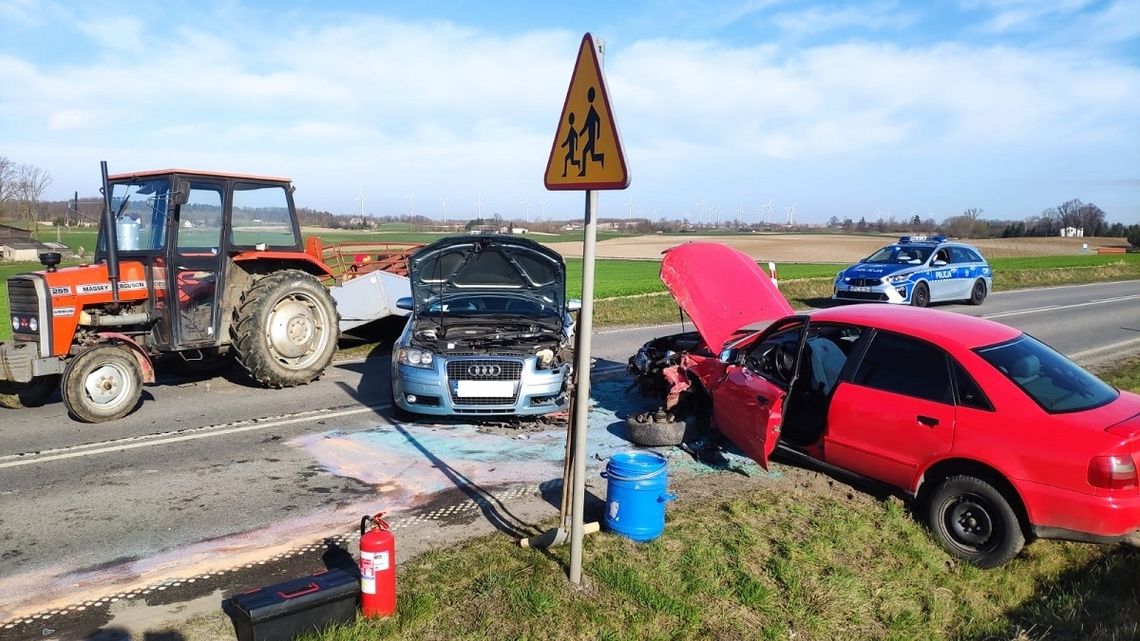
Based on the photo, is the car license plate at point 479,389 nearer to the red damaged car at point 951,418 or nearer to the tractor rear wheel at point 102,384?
the red damaged car at point 951,418

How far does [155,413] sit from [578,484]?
18.9 ft

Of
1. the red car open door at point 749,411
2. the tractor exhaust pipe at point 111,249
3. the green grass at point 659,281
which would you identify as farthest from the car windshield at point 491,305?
the green grass at point 659,281

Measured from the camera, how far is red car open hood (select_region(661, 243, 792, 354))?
731cm

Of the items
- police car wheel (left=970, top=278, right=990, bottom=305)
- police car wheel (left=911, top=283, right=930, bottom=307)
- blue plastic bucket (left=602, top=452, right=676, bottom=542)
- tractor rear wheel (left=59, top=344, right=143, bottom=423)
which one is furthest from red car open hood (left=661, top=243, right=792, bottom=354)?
police car wheel (left=970, top=278, right=990, bottom=305)

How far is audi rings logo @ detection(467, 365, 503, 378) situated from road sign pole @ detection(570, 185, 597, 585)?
3.07 m

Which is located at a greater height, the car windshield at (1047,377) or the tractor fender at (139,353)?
the car windshield at (1047,377)

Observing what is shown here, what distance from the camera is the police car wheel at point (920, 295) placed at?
1999 centimetres

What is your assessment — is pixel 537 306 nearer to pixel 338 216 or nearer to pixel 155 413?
pixel 155 413

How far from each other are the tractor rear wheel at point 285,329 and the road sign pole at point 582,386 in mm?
5713

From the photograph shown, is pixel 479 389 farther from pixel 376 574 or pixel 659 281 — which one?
pixel 659 281

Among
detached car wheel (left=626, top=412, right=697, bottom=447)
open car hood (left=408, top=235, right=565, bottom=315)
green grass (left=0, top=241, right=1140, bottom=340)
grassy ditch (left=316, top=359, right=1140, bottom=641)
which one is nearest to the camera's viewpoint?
grassy ditch (left=316, top=359, right=1140, bottom=641)

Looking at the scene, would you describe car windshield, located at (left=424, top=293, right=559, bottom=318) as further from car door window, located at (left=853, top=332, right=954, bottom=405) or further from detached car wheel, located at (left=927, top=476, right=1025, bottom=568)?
detached car wheel, located at (left=927, top=476, right=1025, bottom=568)

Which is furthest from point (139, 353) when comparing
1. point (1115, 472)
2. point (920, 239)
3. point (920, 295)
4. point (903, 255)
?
point (920, 239)

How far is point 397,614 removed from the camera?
390 cm
